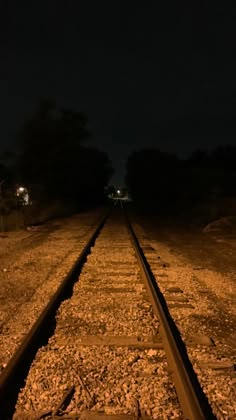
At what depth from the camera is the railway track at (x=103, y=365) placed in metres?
3.27

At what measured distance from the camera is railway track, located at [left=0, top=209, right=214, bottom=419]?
3.27m

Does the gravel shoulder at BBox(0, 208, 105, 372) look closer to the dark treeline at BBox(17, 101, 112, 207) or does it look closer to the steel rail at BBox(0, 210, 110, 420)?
the steel rail at BBox(0, 210, 110, 420)

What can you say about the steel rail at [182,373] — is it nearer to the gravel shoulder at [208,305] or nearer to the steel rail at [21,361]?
the gravel shoulder at [208,305]

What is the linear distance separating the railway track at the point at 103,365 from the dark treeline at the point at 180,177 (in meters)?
32.3

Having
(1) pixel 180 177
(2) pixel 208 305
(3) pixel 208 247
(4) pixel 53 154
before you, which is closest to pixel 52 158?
(4) pixel 53 154

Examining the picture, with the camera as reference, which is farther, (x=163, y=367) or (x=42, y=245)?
(x=42, y=245)

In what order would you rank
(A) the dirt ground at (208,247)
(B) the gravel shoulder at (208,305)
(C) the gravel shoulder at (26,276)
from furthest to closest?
(A) the dirt ground at (208,247) → (C) the gravel shoulder at (26,276) → (B) the gravel shoulder at (208,305)

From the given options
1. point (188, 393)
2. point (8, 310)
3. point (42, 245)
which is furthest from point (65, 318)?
point (42, 245)

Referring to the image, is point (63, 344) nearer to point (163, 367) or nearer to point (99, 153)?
point (163, 367)

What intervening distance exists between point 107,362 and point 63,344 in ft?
2.39

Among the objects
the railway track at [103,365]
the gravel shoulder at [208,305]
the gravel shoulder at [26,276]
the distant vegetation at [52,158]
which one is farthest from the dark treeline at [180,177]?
the railway track at [103,365]

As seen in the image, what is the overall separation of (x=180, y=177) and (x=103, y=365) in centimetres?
6219

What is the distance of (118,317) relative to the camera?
5512 millimetres

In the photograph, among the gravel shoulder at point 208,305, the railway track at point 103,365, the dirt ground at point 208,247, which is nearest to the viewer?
the railway track at point 103,365
